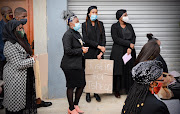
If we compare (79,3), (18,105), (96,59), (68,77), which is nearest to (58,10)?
(79,3)

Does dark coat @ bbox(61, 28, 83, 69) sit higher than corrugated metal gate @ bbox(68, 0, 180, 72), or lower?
lower

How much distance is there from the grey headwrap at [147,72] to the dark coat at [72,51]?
1.70 metres

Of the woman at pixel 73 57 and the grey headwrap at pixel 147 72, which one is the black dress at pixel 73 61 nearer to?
the woman at pixel 73 57

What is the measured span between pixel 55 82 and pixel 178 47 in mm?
3520

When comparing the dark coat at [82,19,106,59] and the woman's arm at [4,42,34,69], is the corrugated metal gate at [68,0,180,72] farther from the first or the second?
the woman's arm at [4,42,34,69]

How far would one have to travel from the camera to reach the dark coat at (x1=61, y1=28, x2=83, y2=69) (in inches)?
143

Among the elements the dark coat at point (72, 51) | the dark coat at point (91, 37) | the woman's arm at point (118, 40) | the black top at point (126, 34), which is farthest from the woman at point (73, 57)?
the black top at point (126, 34)

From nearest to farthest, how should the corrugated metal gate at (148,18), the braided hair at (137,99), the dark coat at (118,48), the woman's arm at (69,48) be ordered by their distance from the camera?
1. the braided hair at (137,99)
2. the woman's arm at (69,48)
3. the dark coat at (118,48)
4. the corrugated metal gate at (148,18)

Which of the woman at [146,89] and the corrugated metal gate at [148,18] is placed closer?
the woman at [146,89]

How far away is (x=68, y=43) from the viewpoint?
365 cm

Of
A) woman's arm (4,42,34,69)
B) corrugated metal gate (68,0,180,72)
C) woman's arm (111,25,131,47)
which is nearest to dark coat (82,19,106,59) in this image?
woman's arm (111,25,131,47)

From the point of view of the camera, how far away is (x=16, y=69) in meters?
3.29

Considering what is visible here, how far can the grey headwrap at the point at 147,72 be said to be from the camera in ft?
6.82

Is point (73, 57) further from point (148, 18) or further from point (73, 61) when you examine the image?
point (148, 18)
